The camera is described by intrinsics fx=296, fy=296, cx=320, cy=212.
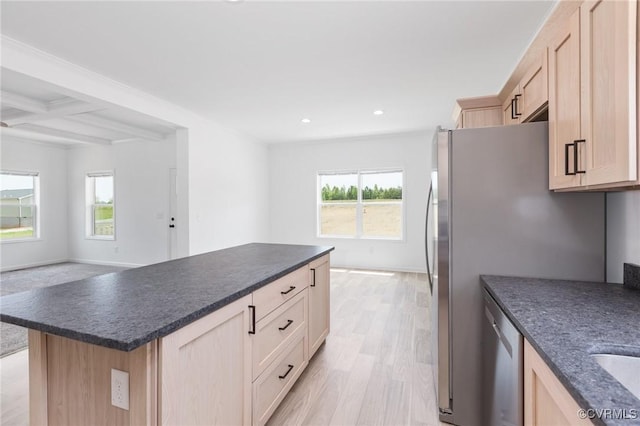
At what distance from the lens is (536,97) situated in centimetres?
179

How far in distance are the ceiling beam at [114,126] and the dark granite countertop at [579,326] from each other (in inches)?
218

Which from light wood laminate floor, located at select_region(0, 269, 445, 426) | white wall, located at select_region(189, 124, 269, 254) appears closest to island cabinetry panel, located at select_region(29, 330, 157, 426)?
light wood laminate floor, located at select_region(0, 269, 445, 426)

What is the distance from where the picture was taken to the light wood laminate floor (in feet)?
5.96

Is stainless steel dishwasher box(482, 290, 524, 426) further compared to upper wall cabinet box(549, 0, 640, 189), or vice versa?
stainless steel dishwasher box(482, 290, 524, 426)

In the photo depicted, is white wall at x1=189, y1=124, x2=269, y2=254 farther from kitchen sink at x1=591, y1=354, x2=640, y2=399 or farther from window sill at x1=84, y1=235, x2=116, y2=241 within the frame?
kitchen sink at x1=591, y1=354, x2=640, y2=399

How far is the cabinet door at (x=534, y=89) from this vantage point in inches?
65.1

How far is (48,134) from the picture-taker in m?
5.06

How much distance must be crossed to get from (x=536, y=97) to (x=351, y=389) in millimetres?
2240

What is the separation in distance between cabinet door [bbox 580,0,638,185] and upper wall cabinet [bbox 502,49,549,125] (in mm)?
437

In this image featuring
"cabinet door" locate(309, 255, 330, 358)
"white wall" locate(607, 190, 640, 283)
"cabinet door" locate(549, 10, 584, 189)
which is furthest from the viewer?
"cabinet door" locate(309, 255, 330, 358)

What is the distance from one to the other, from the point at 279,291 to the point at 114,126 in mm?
4735

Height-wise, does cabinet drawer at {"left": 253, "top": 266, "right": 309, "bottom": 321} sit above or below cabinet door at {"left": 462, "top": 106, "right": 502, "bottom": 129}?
below

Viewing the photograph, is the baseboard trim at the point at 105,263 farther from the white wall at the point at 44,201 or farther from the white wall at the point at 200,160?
the white wall at the point at 200,160

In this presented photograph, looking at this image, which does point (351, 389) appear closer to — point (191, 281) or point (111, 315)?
point (191, 281)
